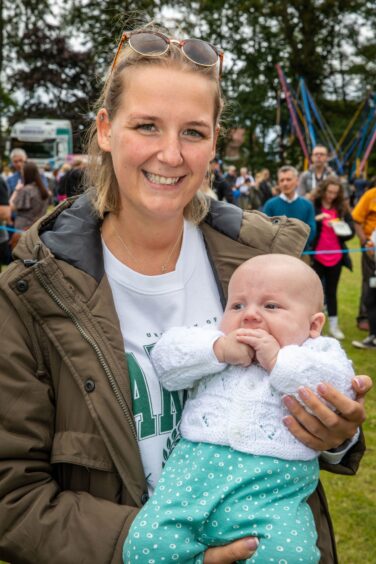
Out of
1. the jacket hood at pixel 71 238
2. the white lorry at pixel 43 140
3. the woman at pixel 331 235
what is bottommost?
the white lorry at pixel 43 140

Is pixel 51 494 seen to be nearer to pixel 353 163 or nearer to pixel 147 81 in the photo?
pixel 147 81

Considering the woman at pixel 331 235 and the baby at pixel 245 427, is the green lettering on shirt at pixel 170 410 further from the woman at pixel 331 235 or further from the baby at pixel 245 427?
the woman at pixel 331 235

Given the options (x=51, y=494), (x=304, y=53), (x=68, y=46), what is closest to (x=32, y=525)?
(x=51, y=494)

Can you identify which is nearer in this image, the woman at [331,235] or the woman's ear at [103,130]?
the woman's ear at [103,130]

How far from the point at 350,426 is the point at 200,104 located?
1.07 meters

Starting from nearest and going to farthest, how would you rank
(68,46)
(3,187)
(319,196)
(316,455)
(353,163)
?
(316,455)
(3,187)
(319,196)
(353,163)
(68,46)

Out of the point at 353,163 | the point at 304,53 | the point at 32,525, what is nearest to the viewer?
the point at 32,525

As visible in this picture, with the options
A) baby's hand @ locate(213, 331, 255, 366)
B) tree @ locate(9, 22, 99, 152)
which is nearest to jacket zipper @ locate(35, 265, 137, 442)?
baby's hand @ locate(213, 331, 255, 366)

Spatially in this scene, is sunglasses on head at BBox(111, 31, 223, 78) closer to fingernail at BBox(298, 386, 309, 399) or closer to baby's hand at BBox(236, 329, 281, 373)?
baby's hand at BBox(236, 329, 281, 373)

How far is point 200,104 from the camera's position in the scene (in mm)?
1880

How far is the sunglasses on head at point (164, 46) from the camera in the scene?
1.90 metres

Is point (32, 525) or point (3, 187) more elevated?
point (32, 525)

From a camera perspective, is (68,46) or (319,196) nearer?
(319,196)

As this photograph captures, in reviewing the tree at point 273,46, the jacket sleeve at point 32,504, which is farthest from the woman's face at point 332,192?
the tree at point 273,46
